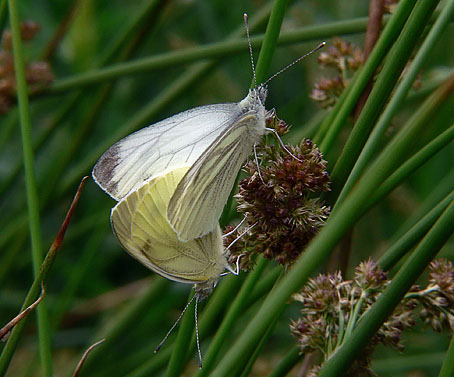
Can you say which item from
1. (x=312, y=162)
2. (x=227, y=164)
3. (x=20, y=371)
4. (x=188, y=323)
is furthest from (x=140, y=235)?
(x=20, y=371)

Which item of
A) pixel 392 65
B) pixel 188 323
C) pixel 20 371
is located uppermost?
pixel 392 65

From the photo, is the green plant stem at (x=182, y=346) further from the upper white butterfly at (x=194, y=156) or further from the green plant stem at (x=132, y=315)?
the green plant stem at (x=132, y=315)

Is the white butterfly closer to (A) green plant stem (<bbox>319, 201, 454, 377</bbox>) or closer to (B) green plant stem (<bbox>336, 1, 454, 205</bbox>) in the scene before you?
(B) green plant stem (<bbox>336, 1, 454, 205</bbox>)

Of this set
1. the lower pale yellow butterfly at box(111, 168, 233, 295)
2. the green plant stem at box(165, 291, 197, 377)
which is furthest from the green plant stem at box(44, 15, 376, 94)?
the green plant stem at box(165, 291, 197, 377)

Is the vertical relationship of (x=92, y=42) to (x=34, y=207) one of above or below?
above

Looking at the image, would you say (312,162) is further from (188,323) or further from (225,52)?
(225,52)

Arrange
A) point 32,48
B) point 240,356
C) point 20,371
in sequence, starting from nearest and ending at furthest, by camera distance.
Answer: point 240,356
point 20,371
point 32,48
